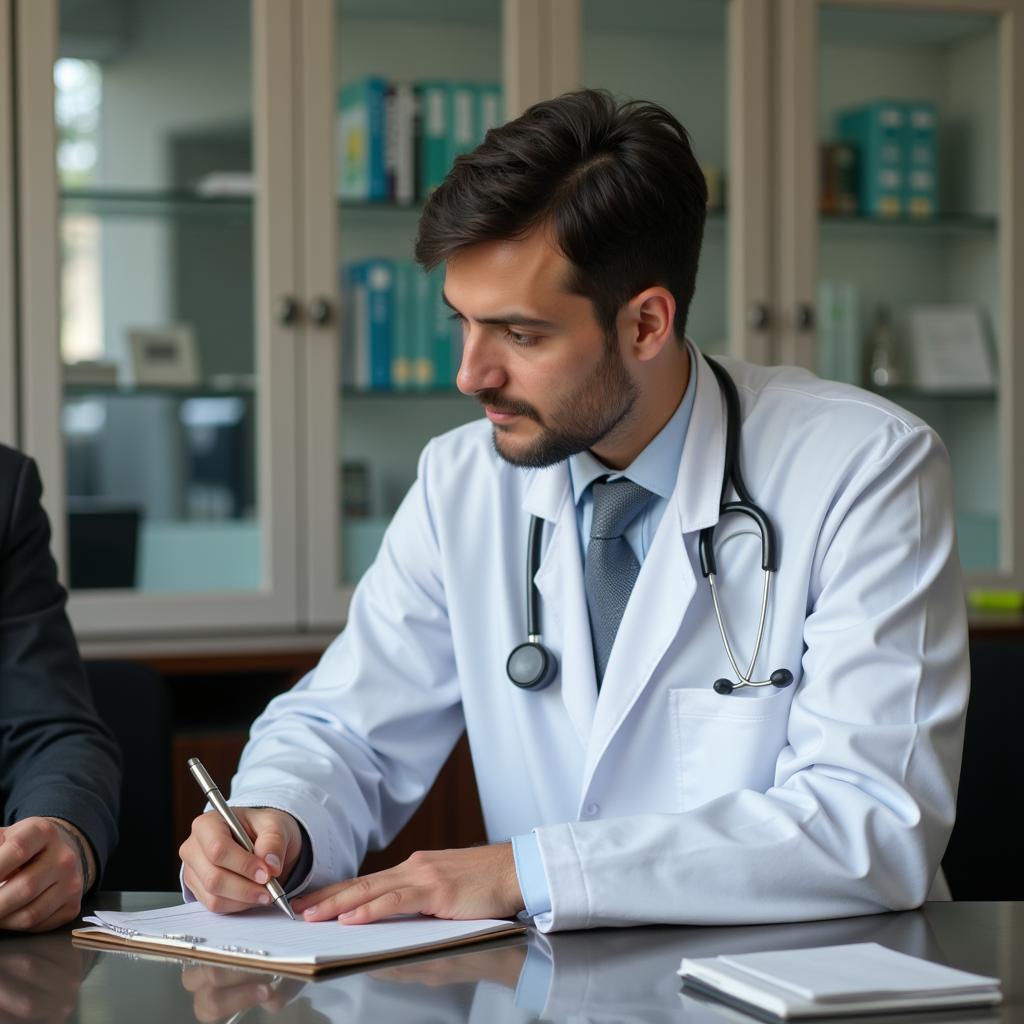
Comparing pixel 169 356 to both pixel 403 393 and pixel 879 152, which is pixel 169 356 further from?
pixel 879 152

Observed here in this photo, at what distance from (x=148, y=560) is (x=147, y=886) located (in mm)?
1152

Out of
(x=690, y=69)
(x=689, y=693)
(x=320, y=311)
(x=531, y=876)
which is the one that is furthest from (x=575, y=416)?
(x=690, y=69)

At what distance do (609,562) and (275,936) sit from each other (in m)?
0.65

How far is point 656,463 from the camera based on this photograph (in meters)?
1.66

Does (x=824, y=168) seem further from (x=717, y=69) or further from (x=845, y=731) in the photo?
(x=845, y=731)

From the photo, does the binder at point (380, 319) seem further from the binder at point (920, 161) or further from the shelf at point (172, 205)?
the binder at point (920, 161)

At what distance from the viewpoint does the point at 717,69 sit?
3021 mm

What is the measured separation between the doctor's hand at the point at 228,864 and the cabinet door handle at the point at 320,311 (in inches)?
63.2

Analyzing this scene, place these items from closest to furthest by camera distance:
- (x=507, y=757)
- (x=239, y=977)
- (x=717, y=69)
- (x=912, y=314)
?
(x=239, y=977) → (x=507, y=757) → (x=717, y=69) → (x=912, y=314)

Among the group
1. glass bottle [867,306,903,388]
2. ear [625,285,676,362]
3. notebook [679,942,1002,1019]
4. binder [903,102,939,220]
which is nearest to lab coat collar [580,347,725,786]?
ear [625,285,676,362]

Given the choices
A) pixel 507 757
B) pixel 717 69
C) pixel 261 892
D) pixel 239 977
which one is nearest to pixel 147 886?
pixel 507 757

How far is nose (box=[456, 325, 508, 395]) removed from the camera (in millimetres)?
→ 1572

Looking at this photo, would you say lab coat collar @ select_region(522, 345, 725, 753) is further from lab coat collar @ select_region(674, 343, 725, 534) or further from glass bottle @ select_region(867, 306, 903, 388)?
glass bottle @ select_region(867, 306, 903, 388)

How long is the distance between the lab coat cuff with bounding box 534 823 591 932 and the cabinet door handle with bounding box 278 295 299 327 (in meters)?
1.75
